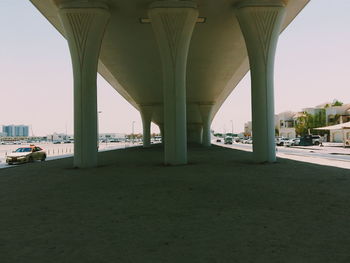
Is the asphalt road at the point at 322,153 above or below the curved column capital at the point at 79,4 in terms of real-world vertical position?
below

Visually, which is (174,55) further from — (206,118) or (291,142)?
(206,118)

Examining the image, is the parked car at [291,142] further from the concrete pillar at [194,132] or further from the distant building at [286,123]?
the distant building at [286,123]

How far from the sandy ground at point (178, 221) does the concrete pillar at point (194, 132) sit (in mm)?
77039

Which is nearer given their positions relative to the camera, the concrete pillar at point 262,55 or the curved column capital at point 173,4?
the curved column capital at point 173,4

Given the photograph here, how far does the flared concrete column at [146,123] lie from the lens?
50769mm

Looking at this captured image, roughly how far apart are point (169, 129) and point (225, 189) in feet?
22.7

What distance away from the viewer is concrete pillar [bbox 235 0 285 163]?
15.6 meters

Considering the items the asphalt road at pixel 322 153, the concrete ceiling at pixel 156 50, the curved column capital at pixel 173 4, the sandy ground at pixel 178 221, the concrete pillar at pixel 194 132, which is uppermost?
the concrete ceiling at pixel 156 50

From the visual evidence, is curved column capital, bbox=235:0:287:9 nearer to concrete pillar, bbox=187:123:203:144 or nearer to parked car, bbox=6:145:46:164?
parked car, bbox=6:145:46:164

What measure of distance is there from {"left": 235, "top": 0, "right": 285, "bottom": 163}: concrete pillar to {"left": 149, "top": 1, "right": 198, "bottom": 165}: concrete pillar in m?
2.93

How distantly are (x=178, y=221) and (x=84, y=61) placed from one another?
12.0m

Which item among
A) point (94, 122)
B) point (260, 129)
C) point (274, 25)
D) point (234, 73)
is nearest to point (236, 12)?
point (274, 25)

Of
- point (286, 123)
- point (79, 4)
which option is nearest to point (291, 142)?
point (79, 4)

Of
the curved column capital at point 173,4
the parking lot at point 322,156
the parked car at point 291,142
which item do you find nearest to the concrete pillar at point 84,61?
the curved column capital at point 173,4
